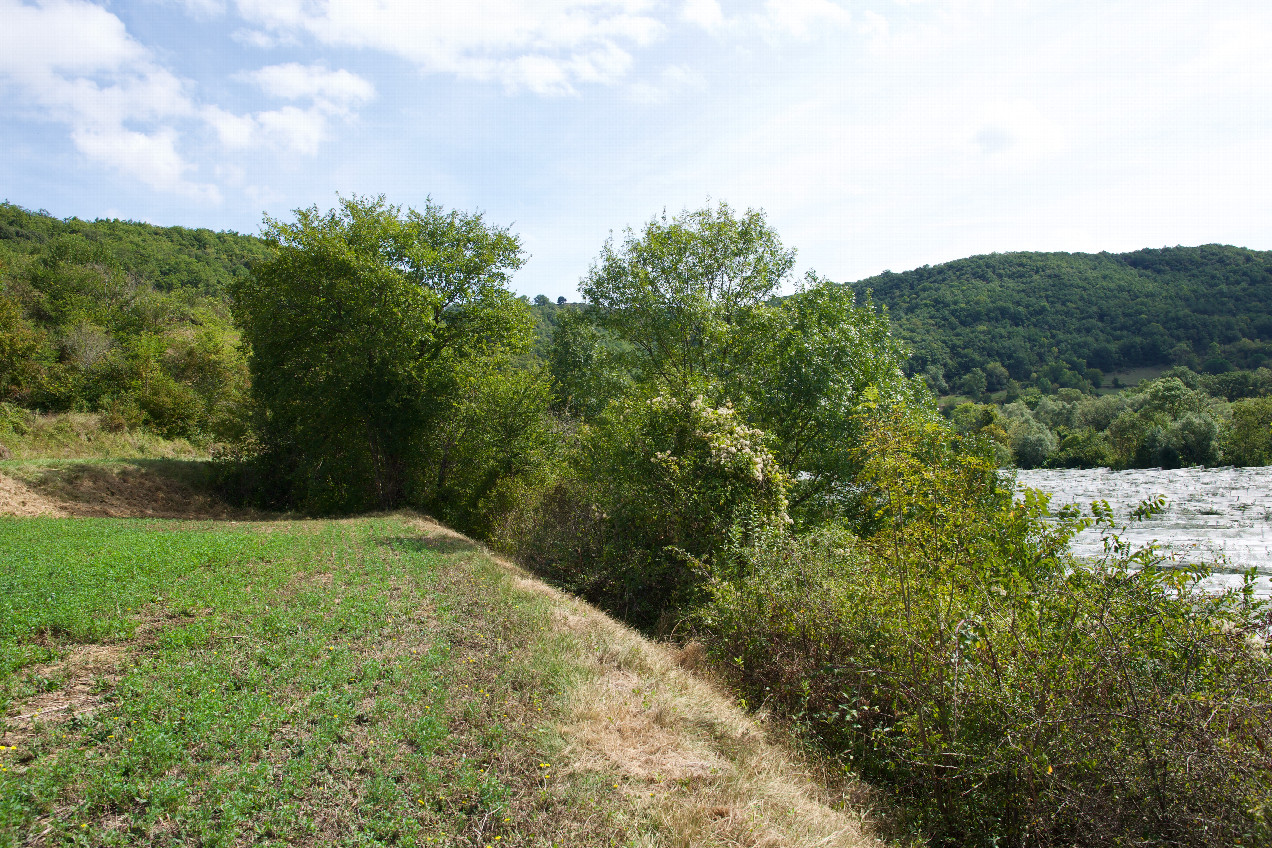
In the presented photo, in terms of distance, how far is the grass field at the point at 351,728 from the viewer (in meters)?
4.51

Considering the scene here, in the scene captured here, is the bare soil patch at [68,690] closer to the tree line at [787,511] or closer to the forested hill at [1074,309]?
the tree line at [787,511]

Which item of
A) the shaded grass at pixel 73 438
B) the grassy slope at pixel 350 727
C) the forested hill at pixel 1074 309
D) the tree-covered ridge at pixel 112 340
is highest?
the forested hill at pixel 1074 309

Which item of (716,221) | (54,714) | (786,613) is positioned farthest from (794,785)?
(716,221)

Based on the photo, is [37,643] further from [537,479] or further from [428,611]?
[537,479]

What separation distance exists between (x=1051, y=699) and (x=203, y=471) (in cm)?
3139

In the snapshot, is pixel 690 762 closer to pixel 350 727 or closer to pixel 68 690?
pixel 350 727

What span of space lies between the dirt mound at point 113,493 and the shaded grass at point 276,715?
12.2 metres

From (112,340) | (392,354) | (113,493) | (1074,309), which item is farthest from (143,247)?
(1074,309)

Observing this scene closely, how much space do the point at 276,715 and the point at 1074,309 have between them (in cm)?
10407

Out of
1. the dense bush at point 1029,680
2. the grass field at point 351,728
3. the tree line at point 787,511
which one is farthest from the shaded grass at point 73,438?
the dense bush at point 1029,680

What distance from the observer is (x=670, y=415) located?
1332 cm

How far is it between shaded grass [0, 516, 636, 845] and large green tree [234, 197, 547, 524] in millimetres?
12570

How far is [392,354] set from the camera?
21.3 metres

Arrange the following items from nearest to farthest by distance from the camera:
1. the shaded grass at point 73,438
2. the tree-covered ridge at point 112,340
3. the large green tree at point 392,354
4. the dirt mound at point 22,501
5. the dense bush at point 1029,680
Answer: the dense bush at point 1029,680
the dirt mound at point 22,501
the large green tree at point 392,354
the shaded grass at point 73,438
the tree-covered ridge at point 112,340
